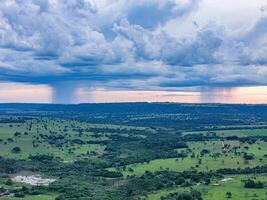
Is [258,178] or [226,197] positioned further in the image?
[258,178]

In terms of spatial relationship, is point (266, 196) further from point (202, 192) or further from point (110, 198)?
point (110, 198)

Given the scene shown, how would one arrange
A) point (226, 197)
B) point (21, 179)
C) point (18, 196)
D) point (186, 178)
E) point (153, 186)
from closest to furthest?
1. point (226, 197)
2. point (18, 196)
3. point (153, 186)
4. point (186, 178)
5. point (21, 179)

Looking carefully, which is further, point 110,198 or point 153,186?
point 153,186

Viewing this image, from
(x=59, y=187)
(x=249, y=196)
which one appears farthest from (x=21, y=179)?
(x=249, y=196)

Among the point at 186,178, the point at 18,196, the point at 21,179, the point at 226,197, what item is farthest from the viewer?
the point at 21,179

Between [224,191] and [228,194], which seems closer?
[228,194]

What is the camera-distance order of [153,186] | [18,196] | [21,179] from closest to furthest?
[18,196] < [153,186] < [21,179]

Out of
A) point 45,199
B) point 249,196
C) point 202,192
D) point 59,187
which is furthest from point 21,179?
point 249,196

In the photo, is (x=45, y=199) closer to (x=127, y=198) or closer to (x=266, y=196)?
(x=127, y=198)

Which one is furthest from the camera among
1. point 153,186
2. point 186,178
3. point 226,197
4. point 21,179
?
point 21,179
